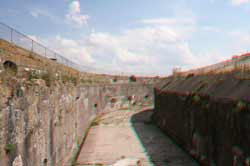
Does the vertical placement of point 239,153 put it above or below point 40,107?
below

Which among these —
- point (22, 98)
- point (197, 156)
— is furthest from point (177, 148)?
point (22, 98)

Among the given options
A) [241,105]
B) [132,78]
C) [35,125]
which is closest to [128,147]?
[241,105]

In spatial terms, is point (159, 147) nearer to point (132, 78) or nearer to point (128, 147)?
point (128, 147)

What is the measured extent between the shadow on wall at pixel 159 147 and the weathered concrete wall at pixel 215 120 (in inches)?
12.1

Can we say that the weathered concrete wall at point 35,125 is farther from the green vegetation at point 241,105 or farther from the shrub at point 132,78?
the shrub at point 132,78

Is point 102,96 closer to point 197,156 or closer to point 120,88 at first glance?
point 120,88

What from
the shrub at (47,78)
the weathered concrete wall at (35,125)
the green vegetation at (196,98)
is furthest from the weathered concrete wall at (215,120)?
the shrub at (47,78)

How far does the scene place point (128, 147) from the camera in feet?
32.3

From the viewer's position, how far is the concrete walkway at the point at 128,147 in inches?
322

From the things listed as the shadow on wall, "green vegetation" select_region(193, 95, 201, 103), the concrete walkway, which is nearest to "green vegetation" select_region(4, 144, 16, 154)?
the concrete walkway

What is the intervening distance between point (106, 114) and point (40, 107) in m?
13.4

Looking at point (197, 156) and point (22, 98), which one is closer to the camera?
point (22, 98)

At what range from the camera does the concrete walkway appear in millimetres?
8188

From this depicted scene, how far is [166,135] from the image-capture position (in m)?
12.2
